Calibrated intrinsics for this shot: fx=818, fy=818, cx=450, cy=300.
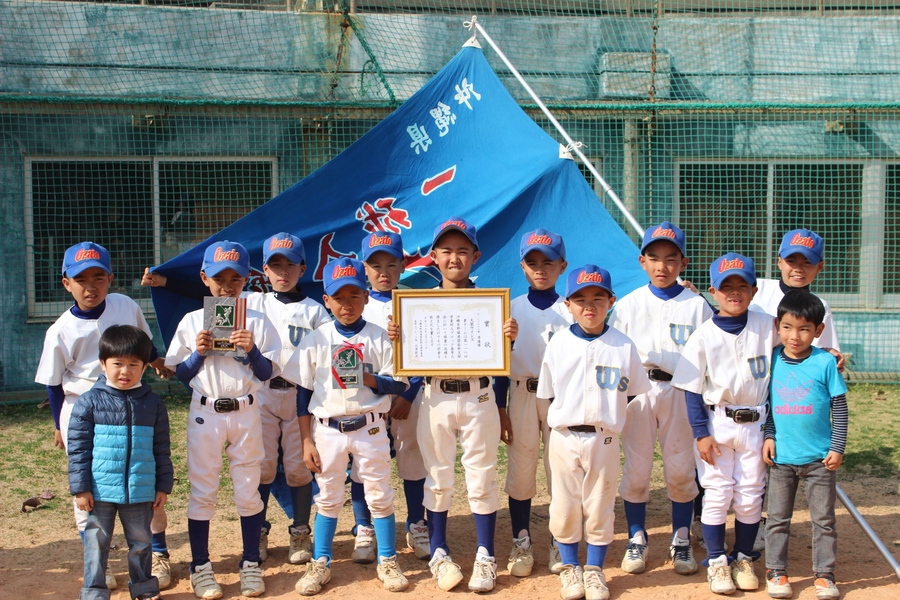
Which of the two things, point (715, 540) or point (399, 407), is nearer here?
point (715, 540)

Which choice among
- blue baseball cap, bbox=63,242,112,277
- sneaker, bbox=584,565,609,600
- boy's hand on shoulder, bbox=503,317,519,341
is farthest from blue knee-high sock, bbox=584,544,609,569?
blue baseball cap, bbox=63,242,112,277

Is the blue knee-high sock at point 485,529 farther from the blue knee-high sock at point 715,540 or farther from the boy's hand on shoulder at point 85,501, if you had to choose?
the boy's hand on shoulder at point 85,501

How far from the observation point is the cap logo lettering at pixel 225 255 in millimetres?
4285

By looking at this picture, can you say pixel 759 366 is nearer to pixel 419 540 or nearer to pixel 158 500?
pixel 419 540

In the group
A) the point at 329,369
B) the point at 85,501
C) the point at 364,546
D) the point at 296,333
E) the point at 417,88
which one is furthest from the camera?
the point at 417,88

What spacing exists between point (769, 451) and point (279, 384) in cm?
264

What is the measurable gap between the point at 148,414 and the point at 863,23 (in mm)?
9483

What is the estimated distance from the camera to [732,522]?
5113 millimetres

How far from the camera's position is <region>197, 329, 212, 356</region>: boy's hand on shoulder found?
13.1 ft

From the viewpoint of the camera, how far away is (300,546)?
4.58 meters

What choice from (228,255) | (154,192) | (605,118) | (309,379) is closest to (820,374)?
(309,379)

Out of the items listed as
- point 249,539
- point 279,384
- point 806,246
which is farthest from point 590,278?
point 249,539

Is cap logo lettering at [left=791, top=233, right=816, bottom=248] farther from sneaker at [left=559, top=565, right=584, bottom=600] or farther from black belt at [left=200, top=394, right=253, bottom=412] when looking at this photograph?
black belt at [left=200, top=394, right=253, bottom=412]

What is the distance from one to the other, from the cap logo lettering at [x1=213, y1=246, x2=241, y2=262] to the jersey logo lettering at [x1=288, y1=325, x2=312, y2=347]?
0.62 metres
